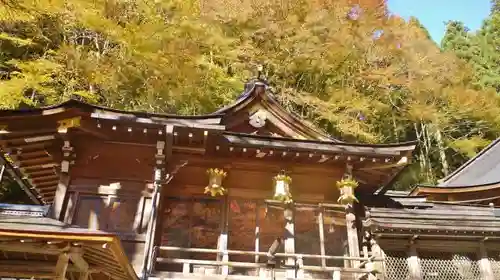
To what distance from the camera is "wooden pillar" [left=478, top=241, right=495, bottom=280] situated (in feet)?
32.8

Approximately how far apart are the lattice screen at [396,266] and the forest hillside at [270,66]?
9290 mm

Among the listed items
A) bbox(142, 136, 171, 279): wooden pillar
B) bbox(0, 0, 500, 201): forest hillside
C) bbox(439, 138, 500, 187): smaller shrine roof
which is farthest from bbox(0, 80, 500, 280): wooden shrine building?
bbox(0, 0, 500, 201): forest hillside

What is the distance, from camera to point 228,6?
2066 centimetres

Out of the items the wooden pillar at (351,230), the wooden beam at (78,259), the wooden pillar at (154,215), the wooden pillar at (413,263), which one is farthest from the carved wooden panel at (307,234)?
the wooden beam at (78,259)

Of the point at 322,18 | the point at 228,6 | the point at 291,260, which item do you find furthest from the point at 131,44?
the point at 291,260

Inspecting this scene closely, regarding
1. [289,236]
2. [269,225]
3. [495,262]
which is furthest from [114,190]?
[495,262]

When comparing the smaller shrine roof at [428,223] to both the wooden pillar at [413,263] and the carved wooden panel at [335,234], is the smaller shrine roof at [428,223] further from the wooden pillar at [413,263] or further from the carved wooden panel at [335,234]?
the carved wooden panel at [335,234]

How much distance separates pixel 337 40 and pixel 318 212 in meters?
12.1

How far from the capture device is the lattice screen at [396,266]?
9828 millimetres

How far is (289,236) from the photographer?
948 cm

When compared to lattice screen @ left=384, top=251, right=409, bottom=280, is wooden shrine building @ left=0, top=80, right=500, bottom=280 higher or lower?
higher

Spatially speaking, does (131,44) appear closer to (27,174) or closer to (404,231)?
(27,174)

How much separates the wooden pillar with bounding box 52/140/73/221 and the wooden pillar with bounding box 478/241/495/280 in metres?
10.1

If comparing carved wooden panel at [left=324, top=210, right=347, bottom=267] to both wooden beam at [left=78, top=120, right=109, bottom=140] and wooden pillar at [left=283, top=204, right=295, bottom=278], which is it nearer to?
wooden pillar at [left=283, top=204, right=295, bottom=278]
